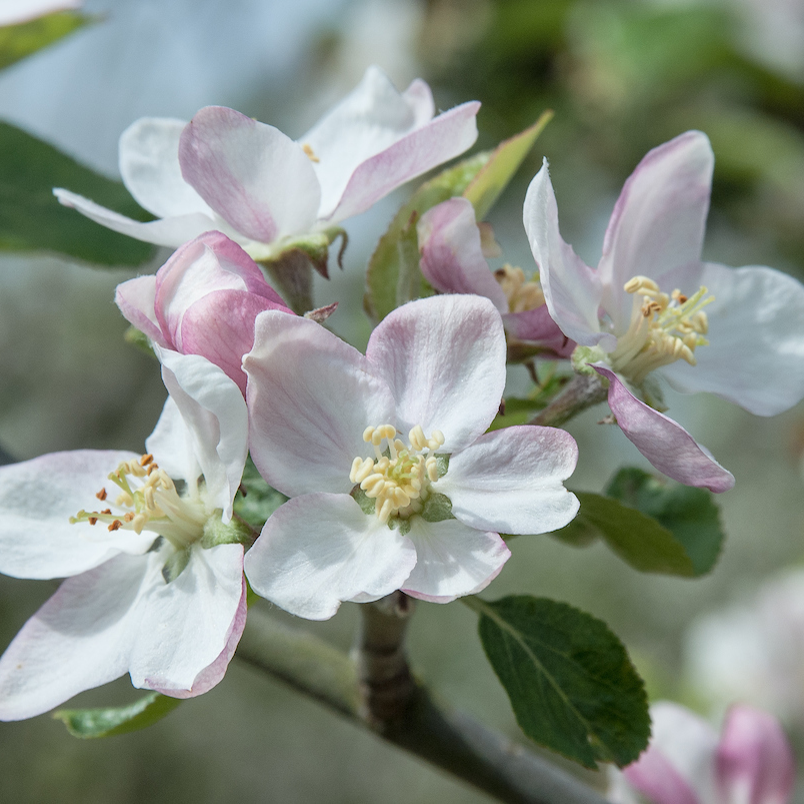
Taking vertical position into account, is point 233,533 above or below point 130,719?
above

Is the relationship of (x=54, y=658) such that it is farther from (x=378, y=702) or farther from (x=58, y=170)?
(x=58, y=170)

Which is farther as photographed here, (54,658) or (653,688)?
(653,688)

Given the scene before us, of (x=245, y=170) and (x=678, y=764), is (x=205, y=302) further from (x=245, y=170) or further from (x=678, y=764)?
(x=678, y=764)

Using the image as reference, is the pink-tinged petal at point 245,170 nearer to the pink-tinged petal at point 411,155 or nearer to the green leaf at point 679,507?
the pink-tinged petal at point 411,155

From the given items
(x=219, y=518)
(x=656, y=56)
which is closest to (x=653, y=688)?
(x=219, y=518)

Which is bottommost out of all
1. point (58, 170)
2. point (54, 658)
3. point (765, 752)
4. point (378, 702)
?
point (765, 752)

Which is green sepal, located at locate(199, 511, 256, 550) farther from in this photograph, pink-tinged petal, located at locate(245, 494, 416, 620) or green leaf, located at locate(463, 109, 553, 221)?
green leaf, located at locate(463, 109, 553, 221)

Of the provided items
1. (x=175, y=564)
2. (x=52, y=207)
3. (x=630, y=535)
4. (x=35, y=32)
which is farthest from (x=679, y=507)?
(x=35, y=32)

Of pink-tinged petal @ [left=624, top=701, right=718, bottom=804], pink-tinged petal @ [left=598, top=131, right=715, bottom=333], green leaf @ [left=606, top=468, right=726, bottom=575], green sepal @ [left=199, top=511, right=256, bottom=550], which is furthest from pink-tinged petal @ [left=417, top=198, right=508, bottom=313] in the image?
pink-tinged petal @ [left=624, top=701, right=718, bottom=804]
